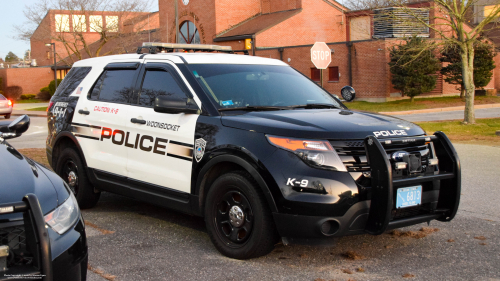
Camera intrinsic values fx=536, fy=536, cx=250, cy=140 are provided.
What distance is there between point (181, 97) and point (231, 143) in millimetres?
956

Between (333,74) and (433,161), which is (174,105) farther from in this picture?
(333,74)

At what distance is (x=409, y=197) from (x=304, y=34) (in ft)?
132

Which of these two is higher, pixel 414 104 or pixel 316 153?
pixel 316 153

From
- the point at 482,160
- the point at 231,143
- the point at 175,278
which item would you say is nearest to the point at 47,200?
the point at 175,278

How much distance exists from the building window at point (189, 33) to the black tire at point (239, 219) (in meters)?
41.7

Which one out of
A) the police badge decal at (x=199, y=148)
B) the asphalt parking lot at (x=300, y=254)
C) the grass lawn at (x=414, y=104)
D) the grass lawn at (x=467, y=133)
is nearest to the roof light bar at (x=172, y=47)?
the police badge decal at (x=199, y=148)

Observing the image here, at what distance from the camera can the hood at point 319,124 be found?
437cm

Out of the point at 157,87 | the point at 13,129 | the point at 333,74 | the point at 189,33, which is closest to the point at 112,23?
the point at 189,33

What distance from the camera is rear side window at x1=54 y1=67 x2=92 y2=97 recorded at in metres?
6.83

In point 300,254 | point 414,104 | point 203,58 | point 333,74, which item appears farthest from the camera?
point 333,74

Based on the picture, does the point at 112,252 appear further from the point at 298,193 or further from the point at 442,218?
the point at 442,218

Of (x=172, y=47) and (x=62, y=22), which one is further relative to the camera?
(x=62, y=22)

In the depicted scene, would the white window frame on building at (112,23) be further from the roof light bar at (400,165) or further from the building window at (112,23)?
the roof light bar at (400,165)

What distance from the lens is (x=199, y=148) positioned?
4.98 m
